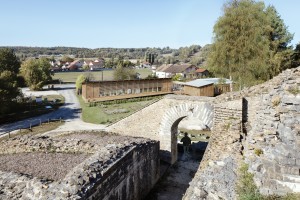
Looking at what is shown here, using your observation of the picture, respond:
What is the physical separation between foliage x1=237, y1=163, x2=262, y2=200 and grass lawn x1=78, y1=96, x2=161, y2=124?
80.0ft

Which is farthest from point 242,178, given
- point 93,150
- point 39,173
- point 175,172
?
point 175,172

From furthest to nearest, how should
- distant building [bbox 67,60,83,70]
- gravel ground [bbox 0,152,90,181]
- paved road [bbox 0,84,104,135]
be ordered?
distant building [bbox 67,60,83,70] < paved road [bbox 0,84,104,135] < gravel ground [bbox 0,152,90,181]

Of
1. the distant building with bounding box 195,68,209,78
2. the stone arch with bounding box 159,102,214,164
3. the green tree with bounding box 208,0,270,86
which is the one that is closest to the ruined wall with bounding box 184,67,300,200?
the stone arch with bounding box 159,102,214,164

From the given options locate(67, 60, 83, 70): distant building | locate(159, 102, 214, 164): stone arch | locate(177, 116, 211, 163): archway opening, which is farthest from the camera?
locate(67, 60, 83, 70): distant building

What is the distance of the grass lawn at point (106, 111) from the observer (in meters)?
32.6

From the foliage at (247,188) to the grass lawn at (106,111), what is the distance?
2440 cm

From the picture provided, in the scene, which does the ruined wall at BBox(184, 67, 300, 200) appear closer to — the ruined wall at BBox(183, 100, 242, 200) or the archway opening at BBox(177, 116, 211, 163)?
the ruined wall at BBox(183, 100, 242, 200)

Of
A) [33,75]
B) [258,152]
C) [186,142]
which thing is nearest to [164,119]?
[186,142]

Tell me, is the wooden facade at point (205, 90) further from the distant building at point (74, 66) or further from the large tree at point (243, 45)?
the distant building at point (74, 66)

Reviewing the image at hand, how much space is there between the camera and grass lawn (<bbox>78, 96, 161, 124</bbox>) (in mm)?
32603

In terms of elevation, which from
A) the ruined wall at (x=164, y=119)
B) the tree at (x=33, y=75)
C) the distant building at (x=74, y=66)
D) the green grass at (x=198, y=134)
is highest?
the distant building at (x=74, y=66)

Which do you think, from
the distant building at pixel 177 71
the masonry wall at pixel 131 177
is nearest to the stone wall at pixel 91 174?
the masonry wall at pixel 131 177

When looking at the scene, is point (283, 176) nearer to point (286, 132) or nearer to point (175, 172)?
point (286, 132)

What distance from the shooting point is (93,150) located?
14.4m
